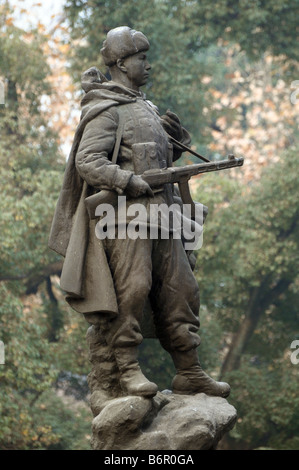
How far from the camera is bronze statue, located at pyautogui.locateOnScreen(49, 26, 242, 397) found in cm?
650

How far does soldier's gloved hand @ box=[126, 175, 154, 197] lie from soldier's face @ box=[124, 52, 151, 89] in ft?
2.61

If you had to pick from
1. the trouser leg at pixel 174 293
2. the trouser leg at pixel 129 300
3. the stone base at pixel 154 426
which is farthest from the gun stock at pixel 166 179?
the stone base at pixel 154 426

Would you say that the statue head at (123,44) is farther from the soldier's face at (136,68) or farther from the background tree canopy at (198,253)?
the background tree canopy at (198,253)

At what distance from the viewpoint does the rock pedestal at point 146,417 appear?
6.23 metres

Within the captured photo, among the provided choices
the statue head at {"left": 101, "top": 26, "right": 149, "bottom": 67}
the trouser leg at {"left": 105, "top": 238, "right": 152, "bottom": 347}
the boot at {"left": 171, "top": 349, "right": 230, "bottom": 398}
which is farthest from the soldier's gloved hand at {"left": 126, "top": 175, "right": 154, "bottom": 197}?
the boot at {"left": 171, "top": 349, "right": 230, "bottom": 398}

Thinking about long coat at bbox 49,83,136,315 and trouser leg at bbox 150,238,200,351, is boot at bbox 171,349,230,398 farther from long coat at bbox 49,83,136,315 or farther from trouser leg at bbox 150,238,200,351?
long coat at bbox 49,83,136,315

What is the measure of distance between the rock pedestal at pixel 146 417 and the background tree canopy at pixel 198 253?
5.71m

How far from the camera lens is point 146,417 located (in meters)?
6.34

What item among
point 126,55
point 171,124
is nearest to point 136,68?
point 126,55

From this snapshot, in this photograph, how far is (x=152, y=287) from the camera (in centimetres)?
682

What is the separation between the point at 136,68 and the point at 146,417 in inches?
90.7

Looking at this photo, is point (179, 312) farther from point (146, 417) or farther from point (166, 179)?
point (166, 179)
